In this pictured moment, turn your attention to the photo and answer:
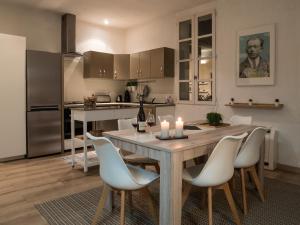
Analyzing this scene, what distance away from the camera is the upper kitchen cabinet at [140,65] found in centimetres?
545

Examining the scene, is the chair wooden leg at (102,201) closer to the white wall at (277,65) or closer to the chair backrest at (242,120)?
the chair backrest at (242,120)

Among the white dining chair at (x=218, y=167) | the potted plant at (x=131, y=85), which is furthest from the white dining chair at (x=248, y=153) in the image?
the potted plant at (x=131, y=85)

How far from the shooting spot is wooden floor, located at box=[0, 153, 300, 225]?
2.38m

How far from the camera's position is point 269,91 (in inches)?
149

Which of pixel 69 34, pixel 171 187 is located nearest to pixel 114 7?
pixel 69 34

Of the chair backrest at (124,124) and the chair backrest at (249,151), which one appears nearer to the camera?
the chair backrest at (249,151)

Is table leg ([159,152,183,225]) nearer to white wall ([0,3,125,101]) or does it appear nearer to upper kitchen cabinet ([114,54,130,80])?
white wall ([0,3,125,101])

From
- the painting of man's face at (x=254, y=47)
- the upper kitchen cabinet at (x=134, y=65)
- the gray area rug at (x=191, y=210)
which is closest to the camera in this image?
the gray area rug at (x=191, y=210)

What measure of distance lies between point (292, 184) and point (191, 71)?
2.63 metres

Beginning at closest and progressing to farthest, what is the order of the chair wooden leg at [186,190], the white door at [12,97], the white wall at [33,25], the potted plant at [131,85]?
1. the chair wooden leg at [186,190]
2. the white door at [12,97]
3. the white wall at [33,25]
4. the potted plant at [131,85]

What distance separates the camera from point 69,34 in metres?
5.19

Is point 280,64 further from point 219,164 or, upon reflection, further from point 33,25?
point 33,25

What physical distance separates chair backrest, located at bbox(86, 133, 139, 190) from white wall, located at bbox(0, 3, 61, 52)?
401 centimetres

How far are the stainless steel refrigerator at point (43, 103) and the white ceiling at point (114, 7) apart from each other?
3.37ft
